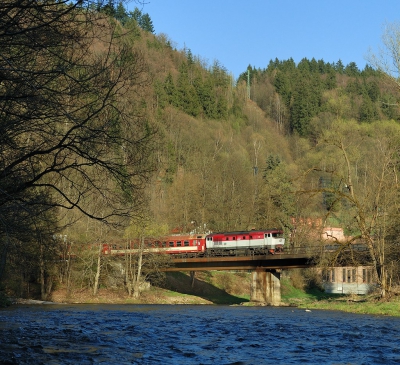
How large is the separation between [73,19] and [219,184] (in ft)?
206

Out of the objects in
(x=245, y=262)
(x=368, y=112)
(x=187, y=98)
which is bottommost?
(x=245, y=262)

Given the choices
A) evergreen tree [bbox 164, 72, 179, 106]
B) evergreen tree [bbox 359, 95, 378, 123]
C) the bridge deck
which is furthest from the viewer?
evergreen tree [bbox 359, 95, 378, 123]

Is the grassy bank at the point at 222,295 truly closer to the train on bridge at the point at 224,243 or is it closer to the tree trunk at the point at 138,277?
the tree trunk at the point at 138,277

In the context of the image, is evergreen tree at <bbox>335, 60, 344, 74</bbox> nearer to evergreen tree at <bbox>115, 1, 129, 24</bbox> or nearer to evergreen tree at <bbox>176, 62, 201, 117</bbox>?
evergreen tree at <bbox>176, 62, 201, 117</bbox>

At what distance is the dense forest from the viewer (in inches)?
450

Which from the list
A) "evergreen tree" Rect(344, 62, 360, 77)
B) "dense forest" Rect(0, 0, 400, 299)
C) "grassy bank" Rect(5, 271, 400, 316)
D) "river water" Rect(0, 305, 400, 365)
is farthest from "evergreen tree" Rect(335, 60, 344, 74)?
"river water" Rect(0, 305, 400, 365)

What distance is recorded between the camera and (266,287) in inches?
1960

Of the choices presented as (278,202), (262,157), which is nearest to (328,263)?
(278,202)

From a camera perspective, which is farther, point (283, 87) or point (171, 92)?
point (283, 87)

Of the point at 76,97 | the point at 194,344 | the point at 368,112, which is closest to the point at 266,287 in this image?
the point at 194,344

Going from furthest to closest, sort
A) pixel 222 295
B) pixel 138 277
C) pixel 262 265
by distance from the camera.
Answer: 1. pixel 222 295
2. pixel 262 265
3. pixel 138 277

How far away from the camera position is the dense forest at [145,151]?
11422 mm

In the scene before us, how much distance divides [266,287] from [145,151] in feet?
127

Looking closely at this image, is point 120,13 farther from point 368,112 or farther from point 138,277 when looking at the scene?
point 368,112
